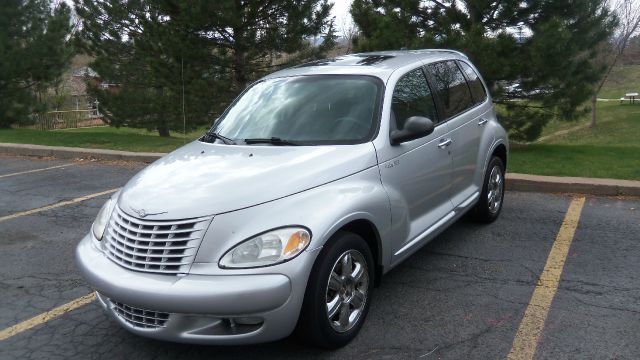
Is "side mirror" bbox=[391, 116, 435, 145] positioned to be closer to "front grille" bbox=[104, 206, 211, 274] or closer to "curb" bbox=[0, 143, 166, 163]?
"front grille" bbox=[104, 206, 211, 274]

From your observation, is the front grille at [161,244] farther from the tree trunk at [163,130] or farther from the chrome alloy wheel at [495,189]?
the tree trunk at [163,130]

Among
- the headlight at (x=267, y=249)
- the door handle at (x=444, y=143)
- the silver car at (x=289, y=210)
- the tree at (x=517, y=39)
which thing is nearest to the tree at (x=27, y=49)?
the tree at (x=517, y=39)

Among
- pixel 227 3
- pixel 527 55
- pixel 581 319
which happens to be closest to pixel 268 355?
pixel 581 319

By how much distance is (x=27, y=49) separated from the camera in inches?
735

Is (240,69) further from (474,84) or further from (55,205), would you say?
(474,84)

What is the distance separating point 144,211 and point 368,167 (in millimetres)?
1442

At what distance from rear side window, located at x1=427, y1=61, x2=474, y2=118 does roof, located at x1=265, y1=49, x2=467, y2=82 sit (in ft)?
0.33

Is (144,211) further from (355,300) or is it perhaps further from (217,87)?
(217,87)

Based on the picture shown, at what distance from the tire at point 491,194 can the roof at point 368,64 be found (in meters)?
1.21

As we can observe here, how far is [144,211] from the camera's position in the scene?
3.30 meters

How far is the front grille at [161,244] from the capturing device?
3.13 meters

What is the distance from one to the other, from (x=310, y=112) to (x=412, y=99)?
2.75 feet

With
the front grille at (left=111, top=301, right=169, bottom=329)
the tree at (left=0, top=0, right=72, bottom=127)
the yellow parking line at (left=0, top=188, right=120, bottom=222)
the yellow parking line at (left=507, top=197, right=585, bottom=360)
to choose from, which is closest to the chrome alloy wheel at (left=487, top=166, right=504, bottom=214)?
the yellow parking line at (left=507, top=197, right=585, bottom=360)

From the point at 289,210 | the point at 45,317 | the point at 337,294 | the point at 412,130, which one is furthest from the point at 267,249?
the point at 45,317
